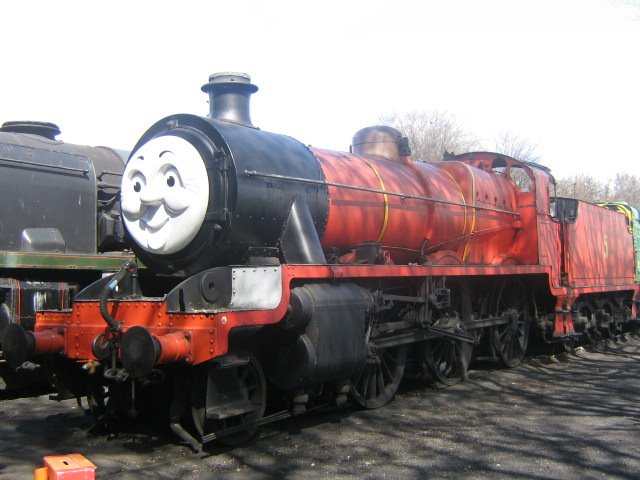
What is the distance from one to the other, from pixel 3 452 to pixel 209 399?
2063mm

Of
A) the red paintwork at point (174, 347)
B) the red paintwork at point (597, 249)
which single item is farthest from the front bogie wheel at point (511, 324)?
the red paintwork at point (174, 347)

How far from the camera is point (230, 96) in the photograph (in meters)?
A: 7.17

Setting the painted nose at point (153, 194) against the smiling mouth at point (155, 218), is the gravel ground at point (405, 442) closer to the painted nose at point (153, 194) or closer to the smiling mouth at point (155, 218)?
the smiling mouth at point (155, 218)

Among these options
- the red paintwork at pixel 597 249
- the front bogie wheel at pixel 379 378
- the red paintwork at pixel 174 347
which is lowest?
the front bogie wheel at pixel 379 378

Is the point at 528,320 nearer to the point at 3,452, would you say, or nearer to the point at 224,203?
the point at 224,203

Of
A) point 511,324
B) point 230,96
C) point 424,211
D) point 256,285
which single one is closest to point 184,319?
point 256,285

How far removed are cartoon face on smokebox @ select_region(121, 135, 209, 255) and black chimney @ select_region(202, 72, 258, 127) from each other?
801 mm

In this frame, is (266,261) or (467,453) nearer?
(467,453)

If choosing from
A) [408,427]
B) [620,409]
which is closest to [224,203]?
[408,427]

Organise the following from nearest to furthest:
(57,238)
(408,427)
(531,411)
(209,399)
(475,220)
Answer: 1. (209,399)
2. (408,427)
3. (531,411)
4. (57,238)
5. (475,220)

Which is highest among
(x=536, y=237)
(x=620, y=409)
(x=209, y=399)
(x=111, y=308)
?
(x=536, y=237)

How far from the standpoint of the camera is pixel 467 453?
602 centimetres

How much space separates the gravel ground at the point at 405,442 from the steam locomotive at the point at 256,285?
32 centimetres

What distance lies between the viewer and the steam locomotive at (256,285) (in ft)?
19.3
